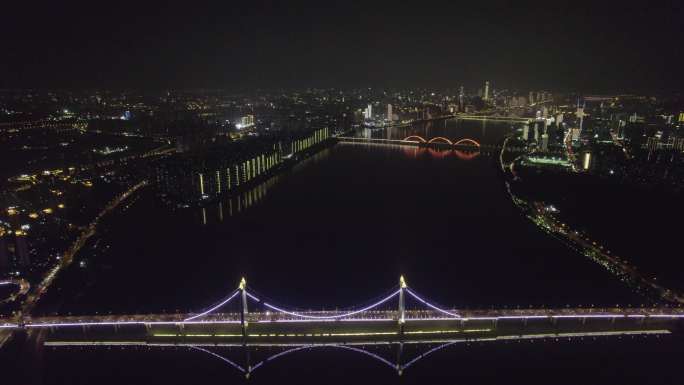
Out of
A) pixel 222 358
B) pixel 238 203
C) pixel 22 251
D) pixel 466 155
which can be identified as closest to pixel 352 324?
pixel 222 358

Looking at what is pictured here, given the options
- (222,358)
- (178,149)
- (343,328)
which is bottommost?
(222,358)

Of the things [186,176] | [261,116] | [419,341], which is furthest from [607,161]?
[261,116]

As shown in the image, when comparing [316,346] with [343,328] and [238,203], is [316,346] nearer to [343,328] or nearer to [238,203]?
[343,328]

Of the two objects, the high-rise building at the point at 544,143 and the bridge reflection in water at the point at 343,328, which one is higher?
the high-rise building at the point at 544,143

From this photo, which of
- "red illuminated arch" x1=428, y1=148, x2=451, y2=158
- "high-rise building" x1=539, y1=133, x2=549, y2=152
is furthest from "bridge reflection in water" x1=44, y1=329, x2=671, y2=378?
"high-rise building" x1=539, y1=133, x2=549, y2=152

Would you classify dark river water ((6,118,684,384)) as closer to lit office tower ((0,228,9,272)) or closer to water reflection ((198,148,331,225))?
water reflection ((198,148,331,225))

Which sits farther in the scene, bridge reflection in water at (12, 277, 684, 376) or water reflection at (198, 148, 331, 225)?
water reflection at (198, 148, 331, 225)

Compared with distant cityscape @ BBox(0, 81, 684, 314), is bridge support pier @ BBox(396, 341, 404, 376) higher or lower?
lower

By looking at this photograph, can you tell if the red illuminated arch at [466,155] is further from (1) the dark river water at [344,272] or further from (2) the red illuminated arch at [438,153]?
(1) the dark river water at [344,272]

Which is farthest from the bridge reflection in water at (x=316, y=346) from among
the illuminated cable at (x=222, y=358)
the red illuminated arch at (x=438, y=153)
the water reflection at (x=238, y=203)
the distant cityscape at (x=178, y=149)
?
the red illuminated arch at (x=438, y=153)
